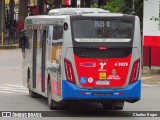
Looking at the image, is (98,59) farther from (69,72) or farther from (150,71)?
(150,71)

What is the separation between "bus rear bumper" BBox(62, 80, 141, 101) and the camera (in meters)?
17.3

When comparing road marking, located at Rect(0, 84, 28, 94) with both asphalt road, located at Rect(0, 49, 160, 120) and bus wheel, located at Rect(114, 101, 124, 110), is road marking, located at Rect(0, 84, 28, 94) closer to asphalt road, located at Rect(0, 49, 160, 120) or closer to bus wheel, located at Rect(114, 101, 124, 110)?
asphalt road, located at Rect(0, 49, 160, 120)

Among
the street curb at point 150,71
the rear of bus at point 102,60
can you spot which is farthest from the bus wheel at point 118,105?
the street curb at point 150,71

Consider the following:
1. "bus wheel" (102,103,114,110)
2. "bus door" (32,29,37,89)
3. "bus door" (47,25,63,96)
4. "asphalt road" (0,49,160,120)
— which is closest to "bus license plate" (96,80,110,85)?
"asphalt road" (0,49,160,120)

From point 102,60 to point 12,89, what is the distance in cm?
959

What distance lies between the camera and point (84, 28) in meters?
17.7

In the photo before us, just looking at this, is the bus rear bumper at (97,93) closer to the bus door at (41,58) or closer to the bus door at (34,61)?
the bus door at (41,58)

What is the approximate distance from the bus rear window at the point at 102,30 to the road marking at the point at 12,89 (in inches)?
320

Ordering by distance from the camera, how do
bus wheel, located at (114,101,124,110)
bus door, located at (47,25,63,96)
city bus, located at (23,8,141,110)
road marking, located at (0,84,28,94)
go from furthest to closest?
road marking, located at (0,84,28,94) → bus wheel, located at (114,101,124,110) → bus door, located at (47,25,63,96) → city bus, located at (23,8,141,110)

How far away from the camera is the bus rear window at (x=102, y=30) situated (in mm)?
17641

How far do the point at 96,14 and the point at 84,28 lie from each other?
1.70ft

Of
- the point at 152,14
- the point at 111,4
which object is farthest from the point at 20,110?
the point at 111,4

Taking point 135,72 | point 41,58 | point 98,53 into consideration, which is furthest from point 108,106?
point 41,58

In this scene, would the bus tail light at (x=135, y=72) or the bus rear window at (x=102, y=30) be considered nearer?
the bus rear window at (x=102, y=30)
